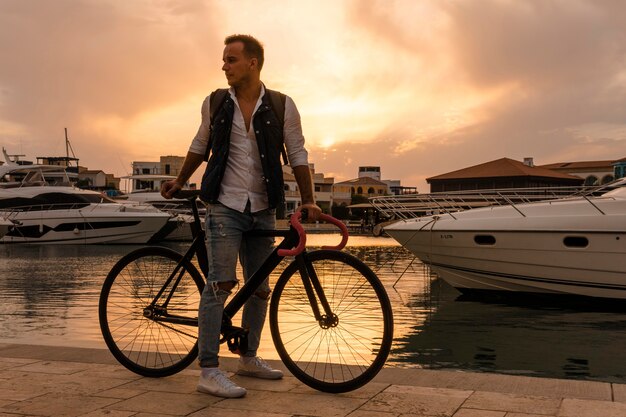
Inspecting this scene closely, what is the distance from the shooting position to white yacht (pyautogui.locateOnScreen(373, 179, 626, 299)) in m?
10.7

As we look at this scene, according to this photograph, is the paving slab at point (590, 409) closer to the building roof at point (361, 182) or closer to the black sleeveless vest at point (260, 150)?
the black sleeveless vest at point (260, 150)

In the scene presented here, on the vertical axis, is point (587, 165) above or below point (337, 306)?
above

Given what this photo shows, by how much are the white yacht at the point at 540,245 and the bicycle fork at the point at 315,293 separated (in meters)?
7.69

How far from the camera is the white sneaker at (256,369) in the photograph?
14.0 ft

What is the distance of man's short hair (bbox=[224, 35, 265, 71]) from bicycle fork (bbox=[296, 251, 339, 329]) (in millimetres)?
1125

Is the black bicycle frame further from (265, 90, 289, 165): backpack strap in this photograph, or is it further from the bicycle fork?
(265, 90, 289, 165): backpack strap

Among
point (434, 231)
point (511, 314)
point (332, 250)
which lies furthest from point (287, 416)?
point (434, 231)

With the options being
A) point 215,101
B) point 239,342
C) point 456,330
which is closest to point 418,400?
point 239,342

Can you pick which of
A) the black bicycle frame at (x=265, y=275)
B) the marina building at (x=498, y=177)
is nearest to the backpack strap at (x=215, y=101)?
the black bicycle frame at (x=265, y=275)

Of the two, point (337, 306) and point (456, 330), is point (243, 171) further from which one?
point (456, 330)

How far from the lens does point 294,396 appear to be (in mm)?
3875

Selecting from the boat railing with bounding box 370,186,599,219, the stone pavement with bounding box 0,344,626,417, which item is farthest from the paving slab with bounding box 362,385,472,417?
the boat railing with bounding box 370,186,599,219

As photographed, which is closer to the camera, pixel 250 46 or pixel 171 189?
pixel 250 46

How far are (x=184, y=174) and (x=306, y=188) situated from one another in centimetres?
70
